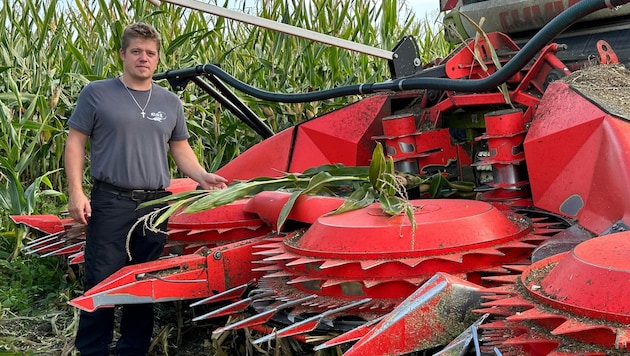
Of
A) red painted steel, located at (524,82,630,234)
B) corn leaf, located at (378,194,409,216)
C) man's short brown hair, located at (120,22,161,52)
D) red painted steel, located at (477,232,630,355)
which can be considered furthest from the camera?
man's short brown hair, located at (120,22,161,52)

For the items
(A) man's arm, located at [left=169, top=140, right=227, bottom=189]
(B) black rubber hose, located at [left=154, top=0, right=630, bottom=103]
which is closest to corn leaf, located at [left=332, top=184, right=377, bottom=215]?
(B) black rubber hose, located at [left=154, top=0, right=630, bottom=103]

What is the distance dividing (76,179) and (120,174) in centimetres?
18

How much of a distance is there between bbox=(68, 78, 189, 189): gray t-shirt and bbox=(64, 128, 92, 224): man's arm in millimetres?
49

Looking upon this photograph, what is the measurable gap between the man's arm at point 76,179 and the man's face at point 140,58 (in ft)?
1.15

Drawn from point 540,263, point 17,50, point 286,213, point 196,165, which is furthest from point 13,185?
point 540,263

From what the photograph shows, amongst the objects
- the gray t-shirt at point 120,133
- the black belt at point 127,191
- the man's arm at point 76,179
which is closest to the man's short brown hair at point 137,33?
the gray t-shirt at point 120,133

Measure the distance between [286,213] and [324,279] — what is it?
455 millimetres

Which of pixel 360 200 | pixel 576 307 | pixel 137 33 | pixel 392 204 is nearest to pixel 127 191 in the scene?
pixel 137 33

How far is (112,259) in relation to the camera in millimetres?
Answer: 3180

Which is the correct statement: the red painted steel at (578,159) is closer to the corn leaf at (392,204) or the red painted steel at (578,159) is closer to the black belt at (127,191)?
the corn leaf at (392,204)

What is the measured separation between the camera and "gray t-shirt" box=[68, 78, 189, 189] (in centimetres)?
318

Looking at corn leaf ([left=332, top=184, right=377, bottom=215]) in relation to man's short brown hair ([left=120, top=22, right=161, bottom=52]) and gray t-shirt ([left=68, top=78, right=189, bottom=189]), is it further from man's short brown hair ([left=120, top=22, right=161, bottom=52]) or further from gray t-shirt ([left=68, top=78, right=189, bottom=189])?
man's short brown hair ([left=120, top=22, right=161, bottom=52])

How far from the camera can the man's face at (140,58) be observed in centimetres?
322

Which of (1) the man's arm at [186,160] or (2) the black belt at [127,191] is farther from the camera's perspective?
(1) the man's arm at [186,160]
